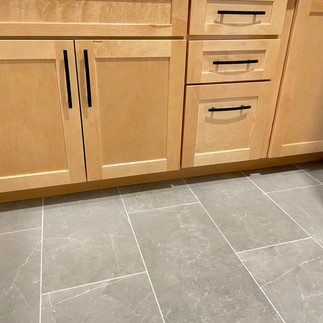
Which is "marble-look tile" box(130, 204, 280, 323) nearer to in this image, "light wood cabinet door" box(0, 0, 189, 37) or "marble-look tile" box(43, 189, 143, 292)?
"marble-look tile" box(43, 189, 143, 292)

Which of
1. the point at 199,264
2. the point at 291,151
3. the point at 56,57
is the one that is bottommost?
the point at 199,264

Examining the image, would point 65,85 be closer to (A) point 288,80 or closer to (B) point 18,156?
(B) point 18,156

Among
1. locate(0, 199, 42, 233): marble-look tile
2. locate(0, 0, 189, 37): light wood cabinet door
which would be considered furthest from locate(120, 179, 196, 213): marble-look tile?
locate(0, 0, 189, 37): light wood cabinet door

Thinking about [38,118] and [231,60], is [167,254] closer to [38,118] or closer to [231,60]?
[38,118]

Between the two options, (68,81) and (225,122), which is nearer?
(68,81)

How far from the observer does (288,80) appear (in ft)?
5.09

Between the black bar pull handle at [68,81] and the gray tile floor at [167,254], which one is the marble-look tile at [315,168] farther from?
the black bar pull handle at [68,81]

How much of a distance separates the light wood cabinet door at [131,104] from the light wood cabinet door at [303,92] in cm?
54

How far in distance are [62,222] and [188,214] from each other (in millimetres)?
541

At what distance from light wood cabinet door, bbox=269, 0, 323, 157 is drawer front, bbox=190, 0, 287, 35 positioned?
0.41 feet

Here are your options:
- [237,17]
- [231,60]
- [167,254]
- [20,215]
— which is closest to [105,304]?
[167,254]

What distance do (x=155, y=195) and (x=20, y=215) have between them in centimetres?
60

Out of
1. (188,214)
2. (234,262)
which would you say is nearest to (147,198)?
(188,214)

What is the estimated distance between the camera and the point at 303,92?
5.31ft
